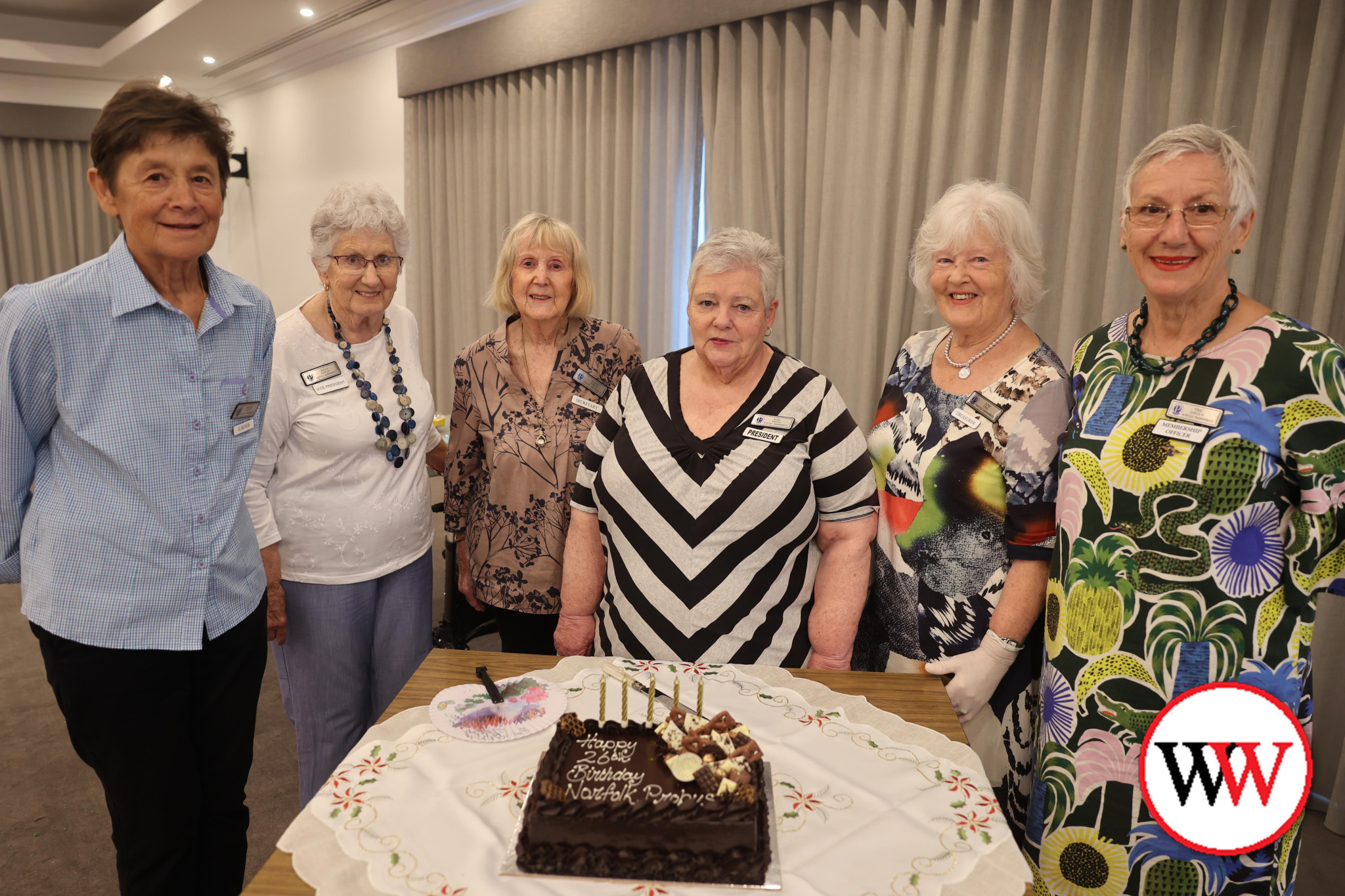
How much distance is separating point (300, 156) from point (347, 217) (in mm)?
5594

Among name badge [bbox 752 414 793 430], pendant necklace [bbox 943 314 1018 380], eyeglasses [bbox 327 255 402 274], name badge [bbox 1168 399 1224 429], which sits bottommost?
name badge [bbox 752 414 793 430]

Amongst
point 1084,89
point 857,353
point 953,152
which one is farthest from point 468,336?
point 1084,89

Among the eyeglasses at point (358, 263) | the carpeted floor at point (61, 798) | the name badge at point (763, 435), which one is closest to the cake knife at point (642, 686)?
the name badge at point (763, 435)

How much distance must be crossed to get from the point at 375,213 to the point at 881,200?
200 centimetres

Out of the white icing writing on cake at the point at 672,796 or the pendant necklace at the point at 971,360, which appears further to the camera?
the pendant necklace at the point at 971,360

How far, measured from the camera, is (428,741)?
121 centimetres

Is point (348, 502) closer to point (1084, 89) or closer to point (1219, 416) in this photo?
point (1219, 416)

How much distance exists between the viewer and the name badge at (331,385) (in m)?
1.87

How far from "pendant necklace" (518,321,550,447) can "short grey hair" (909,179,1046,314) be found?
102 centimetres

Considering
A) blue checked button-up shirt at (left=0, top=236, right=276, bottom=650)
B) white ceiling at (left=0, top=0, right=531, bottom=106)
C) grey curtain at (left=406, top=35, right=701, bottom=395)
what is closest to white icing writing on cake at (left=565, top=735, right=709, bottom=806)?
blue checked button-up shirt at (left=0, top=236, right=276, bottom=650)

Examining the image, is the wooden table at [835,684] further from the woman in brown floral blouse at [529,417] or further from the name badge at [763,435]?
the woman in brown floral blouse at [529,417]

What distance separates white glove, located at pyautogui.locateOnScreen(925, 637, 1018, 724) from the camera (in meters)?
1.57

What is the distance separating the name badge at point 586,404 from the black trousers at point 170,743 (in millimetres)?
847

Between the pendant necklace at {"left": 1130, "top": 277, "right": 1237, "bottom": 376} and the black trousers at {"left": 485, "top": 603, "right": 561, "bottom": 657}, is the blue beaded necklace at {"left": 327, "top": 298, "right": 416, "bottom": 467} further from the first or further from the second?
the pendant necklace at {"left": 1130, "top": 277, "right": 1237, "bottom": 376}
